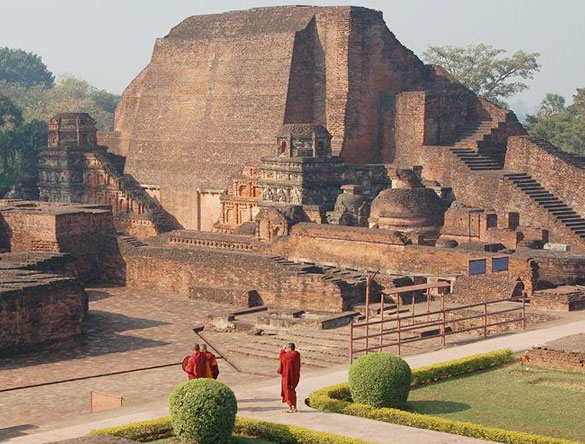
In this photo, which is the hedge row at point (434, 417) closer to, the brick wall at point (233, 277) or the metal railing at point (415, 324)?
the metal railing at point (415, 324)

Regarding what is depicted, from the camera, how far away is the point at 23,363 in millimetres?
21609

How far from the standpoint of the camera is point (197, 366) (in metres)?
15.8

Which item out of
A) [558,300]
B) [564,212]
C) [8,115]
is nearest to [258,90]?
[564,212]

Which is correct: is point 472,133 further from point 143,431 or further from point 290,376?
point 143,431

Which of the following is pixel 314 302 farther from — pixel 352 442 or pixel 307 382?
pixel 352 442

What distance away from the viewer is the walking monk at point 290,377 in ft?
49.1

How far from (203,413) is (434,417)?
2.73 m

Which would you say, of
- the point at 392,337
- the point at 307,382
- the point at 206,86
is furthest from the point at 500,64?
the point at 307,382

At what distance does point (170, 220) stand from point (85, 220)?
9844 mm

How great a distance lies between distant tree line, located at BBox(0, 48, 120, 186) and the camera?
1820 inches

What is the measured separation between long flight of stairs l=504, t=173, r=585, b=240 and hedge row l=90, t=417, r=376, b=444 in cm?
1780

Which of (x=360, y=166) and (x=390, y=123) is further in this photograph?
(x=390, y=123)

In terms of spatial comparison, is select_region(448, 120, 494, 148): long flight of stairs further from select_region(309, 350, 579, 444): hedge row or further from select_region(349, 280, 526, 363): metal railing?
select_region(309, 350, 579, 444): hedge row

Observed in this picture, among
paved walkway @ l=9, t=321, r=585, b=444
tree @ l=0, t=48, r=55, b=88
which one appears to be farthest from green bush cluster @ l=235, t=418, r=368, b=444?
tree @ l=0, t=48, r=55, b=88
